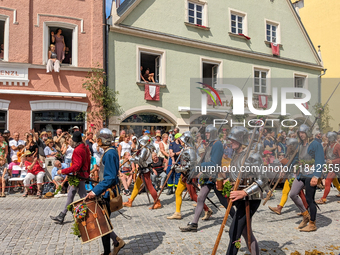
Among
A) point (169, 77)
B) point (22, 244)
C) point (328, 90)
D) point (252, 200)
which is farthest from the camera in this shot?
point (328, 90)

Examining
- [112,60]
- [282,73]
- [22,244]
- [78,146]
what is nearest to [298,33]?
[282,73]

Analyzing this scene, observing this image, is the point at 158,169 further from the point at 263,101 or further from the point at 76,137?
the point at 263,101

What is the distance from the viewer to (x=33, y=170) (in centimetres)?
933

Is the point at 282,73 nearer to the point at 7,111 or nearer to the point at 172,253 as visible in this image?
the point at 7,111

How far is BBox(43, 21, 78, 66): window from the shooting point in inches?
499

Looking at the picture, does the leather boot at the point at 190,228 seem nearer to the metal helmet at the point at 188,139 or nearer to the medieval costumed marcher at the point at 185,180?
the medieval costumed marcher at the point at 185,180

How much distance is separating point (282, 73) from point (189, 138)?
14587 millimetres

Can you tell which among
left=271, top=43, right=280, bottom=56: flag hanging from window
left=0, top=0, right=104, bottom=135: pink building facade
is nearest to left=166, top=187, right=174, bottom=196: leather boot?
left=0, top=0, right=104, bottom=135: pink building facade

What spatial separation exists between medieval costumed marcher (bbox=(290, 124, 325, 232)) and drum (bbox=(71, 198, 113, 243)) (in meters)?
3.71

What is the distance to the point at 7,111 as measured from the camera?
11898 mm

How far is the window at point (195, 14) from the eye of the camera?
1588 cm

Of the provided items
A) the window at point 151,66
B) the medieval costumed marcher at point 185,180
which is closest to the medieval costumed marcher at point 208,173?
the medieval costumed marcher at point 185,180

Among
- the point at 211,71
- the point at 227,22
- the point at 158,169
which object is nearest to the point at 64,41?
the point at 158,169

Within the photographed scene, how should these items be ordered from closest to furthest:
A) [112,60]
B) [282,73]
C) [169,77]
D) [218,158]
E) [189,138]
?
[218,158], [189,138], [112,60], [169,77], [282,73]
